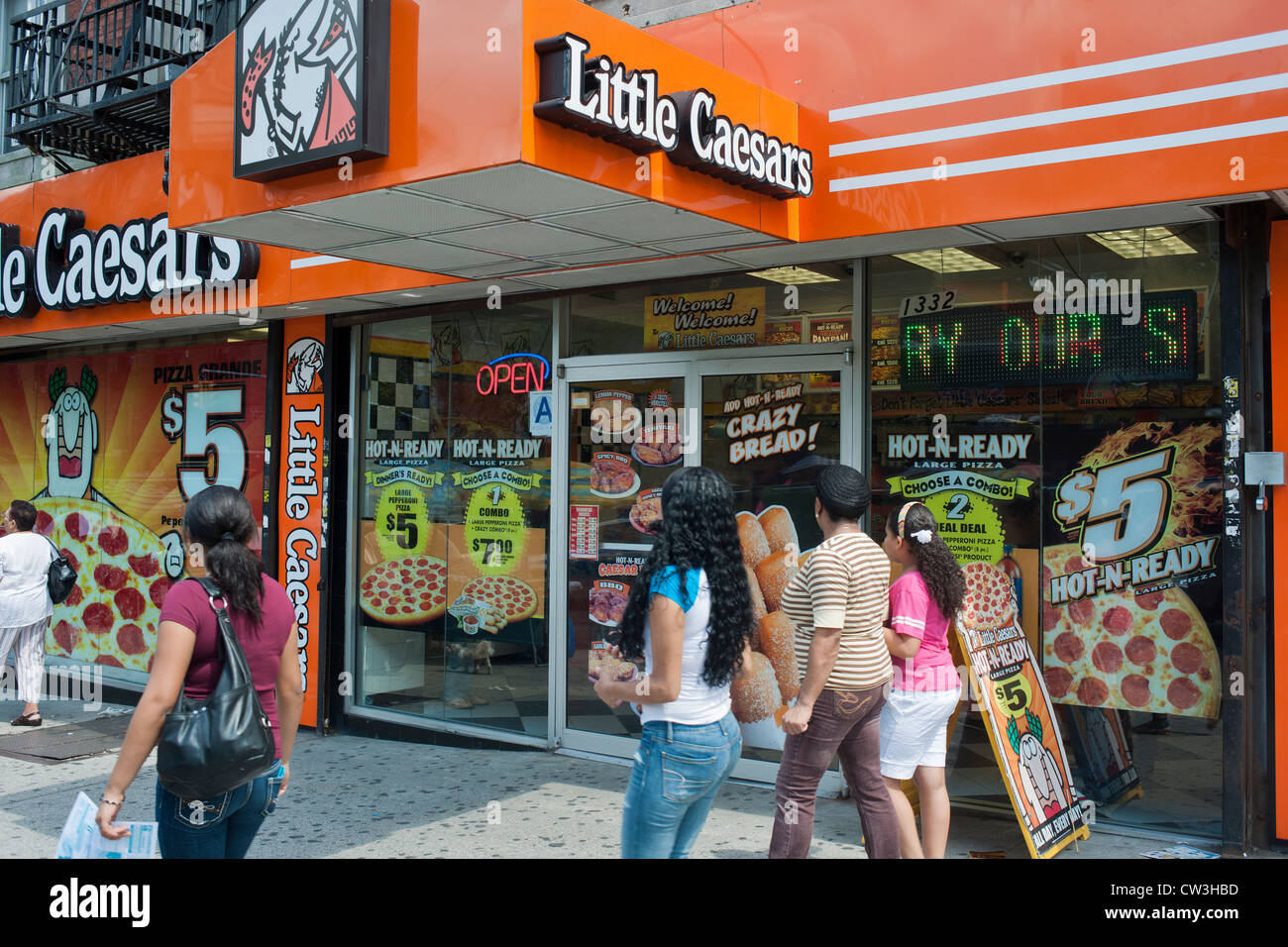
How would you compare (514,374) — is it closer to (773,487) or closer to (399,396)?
(399,396)

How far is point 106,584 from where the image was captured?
10.1 m

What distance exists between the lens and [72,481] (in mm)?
10492

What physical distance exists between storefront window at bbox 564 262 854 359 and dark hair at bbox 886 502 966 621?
1.80 metres

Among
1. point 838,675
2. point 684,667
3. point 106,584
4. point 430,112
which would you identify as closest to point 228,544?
point 684,667

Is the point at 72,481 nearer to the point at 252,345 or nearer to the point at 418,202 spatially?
the point at 252,345

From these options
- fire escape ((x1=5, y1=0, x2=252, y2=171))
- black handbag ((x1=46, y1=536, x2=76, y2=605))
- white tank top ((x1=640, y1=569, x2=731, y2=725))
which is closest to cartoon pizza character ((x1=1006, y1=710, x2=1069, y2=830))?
white tank top ((x1=640, y1=569, x2=731, y2=725))

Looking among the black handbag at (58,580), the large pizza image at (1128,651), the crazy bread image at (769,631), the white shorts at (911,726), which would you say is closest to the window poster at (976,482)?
the large pizza image at (1128,651)

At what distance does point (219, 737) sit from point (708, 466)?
4.03m

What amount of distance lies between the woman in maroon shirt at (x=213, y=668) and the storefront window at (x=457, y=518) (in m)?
3.84

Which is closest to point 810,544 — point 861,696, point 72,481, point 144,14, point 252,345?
point 861,696

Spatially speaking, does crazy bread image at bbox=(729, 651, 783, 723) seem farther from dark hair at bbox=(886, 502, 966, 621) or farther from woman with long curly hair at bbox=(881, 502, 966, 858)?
dark hair at bbox=(886, 502, 966, 621)

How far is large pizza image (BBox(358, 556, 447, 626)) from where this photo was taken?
789 centimetres

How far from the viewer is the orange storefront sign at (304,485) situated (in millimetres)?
8203

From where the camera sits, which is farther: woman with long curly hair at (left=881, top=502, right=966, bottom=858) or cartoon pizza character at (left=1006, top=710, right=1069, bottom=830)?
cartoon pizza character at (left=1006, top=710, right=1069, bottom=830)
